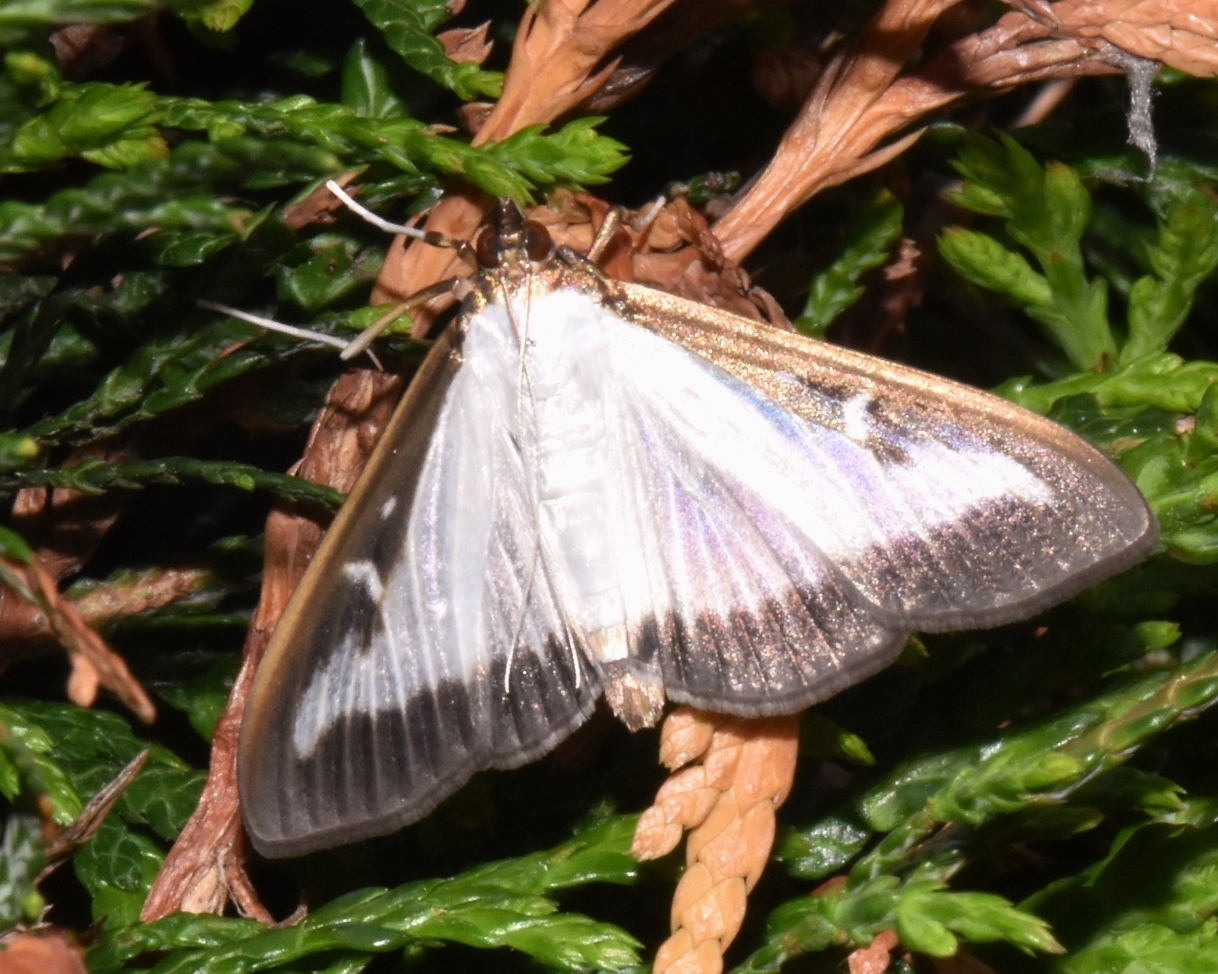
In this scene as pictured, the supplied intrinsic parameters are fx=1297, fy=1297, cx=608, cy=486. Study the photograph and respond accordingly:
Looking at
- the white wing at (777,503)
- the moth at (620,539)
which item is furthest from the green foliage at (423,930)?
the white wing at (777,503)

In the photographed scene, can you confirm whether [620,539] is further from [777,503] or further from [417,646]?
[417,646]

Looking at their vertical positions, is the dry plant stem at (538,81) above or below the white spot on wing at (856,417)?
above

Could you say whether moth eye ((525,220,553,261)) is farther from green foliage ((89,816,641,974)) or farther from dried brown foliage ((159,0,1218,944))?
green foliage ((89,816,641,974))

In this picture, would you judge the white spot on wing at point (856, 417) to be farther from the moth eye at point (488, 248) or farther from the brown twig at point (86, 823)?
the brown twig at point (86, 823)

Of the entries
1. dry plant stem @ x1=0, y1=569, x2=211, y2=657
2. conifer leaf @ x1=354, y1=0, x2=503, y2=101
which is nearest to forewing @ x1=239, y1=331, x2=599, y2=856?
dry plant stem @ x1=0, y1=569, x2=211, y2=657

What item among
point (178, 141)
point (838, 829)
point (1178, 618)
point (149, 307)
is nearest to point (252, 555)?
point (149, 307)

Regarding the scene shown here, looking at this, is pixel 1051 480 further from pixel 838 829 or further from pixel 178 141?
pixel 178 141

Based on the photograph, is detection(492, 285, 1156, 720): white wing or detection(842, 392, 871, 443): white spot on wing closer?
detection(492, 285, 1156, 720): white wing
